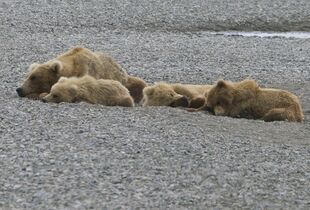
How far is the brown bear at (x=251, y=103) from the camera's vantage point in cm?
1169

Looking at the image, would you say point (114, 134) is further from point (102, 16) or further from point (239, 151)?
point (102, 16)

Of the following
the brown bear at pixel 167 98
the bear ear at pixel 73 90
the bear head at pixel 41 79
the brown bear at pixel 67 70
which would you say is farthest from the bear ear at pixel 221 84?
the bear head at pixel 41 79

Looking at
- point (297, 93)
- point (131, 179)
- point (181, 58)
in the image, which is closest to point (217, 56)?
point (181, 58)

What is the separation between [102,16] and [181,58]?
252 inches

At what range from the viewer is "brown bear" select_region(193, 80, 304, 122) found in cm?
1169

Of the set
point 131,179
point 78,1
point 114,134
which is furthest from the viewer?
point 78,1

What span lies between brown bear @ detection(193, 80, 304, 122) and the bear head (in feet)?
7.22

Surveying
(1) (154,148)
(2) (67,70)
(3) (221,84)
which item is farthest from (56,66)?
(1) (154,148)

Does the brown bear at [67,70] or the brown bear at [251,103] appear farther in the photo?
the brown bear at [67,70]

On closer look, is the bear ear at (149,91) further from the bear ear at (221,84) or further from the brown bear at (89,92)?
the bear ear at (221,84)

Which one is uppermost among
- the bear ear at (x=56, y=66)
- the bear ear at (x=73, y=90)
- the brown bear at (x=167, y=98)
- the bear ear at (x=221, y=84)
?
the bear ear at (x=56, y=66)

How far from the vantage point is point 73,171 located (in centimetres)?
818

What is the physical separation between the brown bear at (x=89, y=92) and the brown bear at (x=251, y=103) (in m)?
1.22

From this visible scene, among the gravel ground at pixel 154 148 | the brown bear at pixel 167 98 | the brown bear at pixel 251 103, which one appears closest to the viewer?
the gravel ground at pixel 154 148
